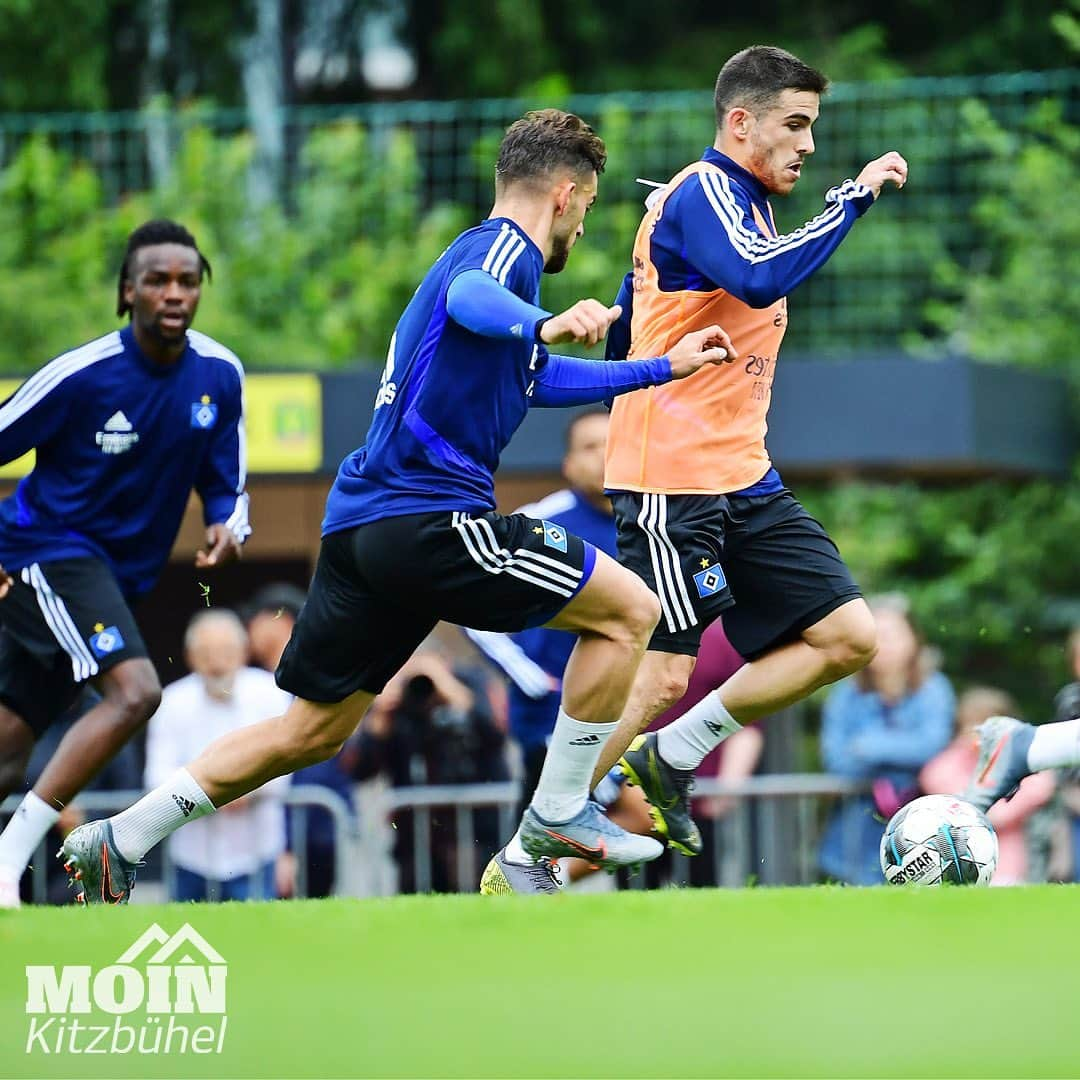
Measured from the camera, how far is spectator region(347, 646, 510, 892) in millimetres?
10594

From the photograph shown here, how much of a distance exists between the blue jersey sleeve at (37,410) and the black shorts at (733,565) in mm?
2154

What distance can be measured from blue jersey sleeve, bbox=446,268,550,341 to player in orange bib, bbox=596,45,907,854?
940mm

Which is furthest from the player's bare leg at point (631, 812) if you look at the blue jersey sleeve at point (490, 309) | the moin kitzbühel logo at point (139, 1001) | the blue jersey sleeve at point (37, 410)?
the moin kitzbühel logo at point (139, 1001)

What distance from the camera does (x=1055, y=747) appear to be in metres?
7.04

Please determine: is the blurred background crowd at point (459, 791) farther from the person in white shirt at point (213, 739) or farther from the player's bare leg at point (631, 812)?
the player's bare leg at point (631, 812)

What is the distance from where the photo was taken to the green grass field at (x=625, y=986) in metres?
3.94

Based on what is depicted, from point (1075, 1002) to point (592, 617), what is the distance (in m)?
2.41

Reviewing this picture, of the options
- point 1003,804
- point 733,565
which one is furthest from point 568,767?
point 1003,804

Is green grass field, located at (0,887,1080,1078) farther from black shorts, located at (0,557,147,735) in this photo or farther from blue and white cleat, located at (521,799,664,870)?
black shorts, located at (0,557,147,735)

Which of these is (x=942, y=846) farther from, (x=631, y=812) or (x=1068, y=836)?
(x=1068, y=836)

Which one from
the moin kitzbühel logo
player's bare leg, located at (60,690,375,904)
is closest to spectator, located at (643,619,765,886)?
player's bare leg, located at (60,690,375,904)

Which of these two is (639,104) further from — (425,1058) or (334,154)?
(425,1058)

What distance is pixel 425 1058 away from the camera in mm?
3980

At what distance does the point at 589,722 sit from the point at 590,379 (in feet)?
3.47
